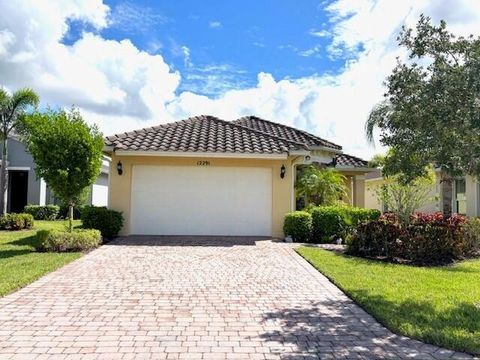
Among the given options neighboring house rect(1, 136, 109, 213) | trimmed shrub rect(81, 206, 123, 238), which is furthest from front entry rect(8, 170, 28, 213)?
trimmed shrub rect(81, 206, 123, 238)

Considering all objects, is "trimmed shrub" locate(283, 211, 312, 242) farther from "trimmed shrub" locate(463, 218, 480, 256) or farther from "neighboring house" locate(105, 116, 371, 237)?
"trimmed shrub" locate(463, 218, 480, 256)

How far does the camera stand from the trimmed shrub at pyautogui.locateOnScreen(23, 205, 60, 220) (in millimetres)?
25281

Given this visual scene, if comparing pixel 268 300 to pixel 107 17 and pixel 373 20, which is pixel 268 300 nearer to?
pixel 373 20

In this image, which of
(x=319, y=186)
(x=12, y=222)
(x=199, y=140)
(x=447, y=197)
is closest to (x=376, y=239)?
(x=319, y=186)

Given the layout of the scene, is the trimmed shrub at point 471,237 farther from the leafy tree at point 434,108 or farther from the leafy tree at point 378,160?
the leafy tree at point 434,108

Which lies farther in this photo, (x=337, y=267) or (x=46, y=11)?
(x=46, y=11)

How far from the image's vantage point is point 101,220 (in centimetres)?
1459

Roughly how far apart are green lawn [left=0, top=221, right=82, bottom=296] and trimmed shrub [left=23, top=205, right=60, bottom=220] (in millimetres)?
11517

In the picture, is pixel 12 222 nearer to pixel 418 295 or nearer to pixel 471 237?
pixel 418 295

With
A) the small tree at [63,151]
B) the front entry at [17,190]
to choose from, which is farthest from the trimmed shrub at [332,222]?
the front entry at [17,190]

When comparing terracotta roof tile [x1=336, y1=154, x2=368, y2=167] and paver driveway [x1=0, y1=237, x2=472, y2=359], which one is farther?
A: terracotta roof tile [x1=336, y1=154, x2=368, y2=167]

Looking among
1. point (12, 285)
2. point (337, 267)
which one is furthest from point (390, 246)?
point (12, 285)

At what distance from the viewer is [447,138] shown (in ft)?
20.0

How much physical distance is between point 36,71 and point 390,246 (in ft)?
53.0
